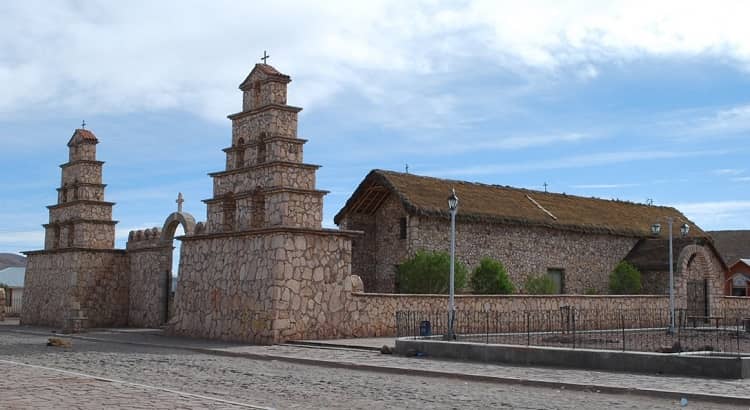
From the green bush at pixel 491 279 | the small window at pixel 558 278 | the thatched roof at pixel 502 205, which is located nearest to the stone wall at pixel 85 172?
the thatched roof at pixel 502 205

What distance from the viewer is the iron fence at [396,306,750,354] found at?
65.3 feet

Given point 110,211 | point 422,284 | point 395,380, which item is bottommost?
point 395,380

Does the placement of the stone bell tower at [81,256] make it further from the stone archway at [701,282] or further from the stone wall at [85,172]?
the stone archway at [701,282]

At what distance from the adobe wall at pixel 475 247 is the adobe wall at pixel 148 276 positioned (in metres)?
8.27

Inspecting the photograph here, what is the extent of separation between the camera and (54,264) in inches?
1308

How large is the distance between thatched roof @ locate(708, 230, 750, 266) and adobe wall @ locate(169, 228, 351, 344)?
4763cm

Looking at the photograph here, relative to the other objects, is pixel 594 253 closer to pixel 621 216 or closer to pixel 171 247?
pixel 621 216

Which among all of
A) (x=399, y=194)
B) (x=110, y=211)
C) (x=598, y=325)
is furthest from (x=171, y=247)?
(x=598, y=325)

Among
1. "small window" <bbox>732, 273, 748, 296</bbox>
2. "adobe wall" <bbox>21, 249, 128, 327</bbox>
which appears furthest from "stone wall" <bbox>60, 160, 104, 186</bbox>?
"small window" <bbox>732, 273, 748, 296</bbox>

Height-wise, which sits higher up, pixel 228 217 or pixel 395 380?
pixel 228 217

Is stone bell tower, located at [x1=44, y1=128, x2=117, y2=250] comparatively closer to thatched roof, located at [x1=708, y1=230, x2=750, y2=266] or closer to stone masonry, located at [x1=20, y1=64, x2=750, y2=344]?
stone masonry, located at [x1=20, y1=64, x2=750, y2=344]

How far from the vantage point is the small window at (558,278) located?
125 feet

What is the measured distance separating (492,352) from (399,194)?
16.2m

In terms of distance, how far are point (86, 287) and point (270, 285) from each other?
1235 cm
